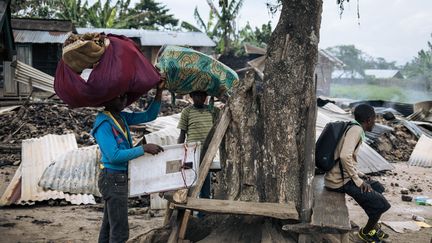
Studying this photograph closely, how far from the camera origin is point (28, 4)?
2775cm

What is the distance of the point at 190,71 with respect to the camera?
5156 millimetres

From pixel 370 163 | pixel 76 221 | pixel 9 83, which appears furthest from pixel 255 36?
pixel 76 221

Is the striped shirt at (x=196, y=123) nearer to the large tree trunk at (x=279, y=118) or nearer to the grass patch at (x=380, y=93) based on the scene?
the large tree trunk at (x=279, y=118)

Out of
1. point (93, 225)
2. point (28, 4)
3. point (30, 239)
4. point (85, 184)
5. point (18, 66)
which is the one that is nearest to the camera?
point (30, 239)

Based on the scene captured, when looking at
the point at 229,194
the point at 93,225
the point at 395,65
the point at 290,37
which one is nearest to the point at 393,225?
the point at 229,194

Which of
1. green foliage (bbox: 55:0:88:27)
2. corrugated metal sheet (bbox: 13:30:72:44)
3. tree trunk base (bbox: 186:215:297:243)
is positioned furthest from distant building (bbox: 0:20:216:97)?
tree trunk base (bbox: 186:215:297:243)

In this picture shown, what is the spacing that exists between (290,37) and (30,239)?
3.67 meters

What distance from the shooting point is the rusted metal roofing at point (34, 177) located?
6875mm

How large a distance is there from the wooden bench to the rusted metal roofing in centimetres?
383

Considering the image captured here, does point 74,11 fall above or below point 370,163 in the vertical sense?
above

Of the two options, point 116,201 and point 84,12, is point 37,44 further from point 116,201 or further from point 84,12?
point 116,201

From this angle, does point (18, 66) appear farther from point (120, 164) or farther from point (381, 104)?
point (381, 104)

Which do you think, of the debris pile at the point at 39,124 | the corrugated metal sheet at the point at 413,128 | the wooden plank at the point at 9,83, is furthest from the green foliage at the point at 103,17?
the corrugated metal sheet at the point at 413,128

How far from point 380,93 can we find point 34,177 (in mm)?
35340
